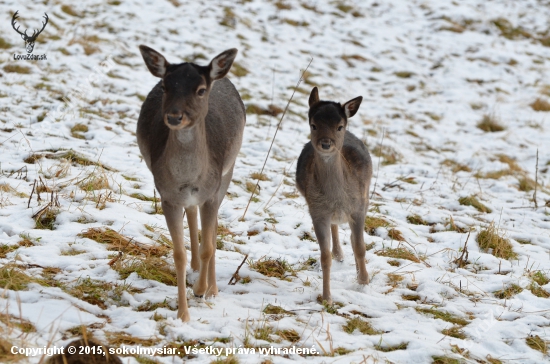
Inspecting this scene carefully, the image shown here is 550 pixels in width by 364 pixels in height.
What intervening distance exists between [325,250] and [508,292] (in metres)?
1.98

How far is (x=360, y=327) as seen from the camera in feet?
15.2

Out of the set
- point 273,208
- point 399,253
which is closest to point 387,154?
point 273,208

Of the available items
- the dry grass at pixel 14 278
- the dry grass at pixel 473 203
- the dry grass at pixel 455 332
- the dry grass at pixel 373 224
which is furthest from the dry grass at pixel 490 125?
the dry grass at pixel 14 278

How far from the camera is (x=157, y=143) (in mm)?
4840

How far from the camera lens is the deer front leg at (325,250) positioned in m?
5.21

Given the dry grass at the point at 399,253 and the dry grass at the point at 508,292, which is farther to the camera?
the dry grass at the point at 399,253

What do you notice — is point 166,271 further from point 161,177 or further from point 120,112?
point 120,112

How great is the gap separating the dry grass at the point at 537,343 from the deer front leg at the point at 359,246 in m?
1.68

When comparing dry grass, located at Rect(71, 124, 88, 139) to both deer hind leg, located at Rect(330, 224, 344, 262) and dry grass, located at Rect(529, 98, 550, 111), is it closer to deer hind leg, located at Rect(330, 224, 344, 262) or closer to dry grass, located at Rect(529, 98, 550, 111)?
deer hind leg, located at Rect(330, 224, 344, 262)

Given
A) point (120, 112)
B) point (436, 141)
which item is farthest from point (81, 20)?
point (436, 141)

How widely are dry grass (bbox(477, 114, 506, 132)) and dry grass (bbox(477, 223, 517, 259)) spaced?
287 inches

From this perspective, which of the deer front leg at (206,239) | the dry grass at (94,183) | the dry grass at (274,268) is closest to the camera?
the deer front leg at (206,239)

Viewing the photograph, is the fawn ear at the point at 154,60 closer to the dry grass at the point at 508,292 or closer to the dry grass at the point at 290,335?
the dry grass at the point at 290,335

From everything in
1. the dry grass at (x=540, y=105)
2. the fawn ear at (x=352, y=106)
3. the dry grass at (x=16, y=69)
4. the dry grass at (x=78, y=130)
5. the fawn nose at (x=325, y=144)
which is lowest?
the dry grass at (x=78, y=130)
